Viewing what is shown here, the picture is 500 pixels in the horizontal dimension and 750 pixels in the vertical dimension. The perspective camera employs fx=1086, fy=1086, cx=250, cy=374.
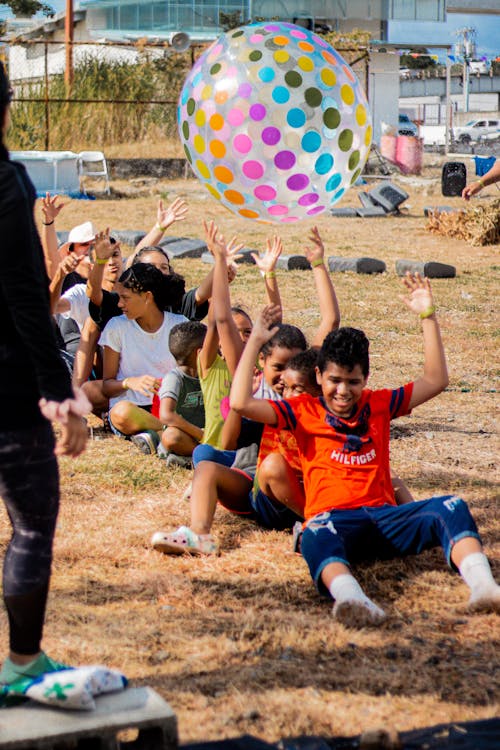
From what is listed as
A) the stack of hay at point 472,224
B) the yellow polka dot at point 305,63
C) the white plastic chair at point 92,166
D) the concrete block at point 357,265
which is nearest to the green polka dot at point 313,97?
the yellow polka dot at point 305,63

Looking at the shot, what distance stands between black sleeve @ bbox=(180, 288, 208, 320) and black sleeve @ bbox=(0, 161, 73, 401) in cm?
391

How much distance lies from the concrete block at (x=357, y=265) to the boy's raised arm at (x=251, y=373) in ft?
28.8

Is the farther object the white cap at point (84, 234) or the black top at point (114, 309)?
the white cap at point (84, 234)

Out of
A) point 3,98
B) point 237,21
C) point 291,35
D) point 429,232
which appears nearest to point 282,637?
point 3,98

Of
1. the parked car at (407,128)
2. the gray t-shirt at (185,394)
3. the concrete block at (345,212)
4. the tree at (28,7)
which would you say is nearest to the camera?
the gray t-shirt at (185,394)

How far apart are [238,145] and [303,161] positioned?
1.07 ft

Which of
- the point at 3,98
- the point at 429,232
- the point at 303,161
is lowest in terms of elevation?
the point at 429,232

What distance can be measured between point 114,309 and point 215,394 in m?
1.60

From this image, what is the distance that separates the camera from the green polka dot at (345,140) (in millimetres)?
5410

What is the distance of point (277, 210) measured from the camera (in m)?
5.48

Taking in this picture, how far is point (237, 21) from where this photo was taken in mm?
39469

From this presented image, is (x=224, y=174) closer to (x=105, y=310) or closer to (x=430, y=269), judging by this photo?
(x=105, y=310)

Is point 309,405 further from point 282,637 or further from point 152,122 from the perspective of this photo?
point 152,122

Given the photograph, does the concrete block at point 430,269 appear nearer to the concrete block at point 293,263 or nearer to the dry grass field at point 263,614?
the concrete block at point 293,263
